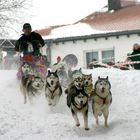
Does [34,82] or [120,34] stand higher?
[120,34]

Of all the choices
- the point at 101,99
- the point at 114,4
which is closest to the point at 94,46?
the point at 114,4

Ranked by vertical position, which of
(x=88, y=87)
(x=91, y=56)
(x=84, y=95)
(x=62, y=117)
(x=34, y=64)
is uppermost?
(x=91, y=56)

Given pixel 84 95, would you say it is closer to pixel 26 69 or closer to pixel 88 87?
pixel 88 87

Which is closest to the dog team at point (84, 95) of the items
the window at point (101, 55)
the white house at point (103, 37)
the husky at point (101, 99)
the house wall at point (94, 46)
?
the husky at point (101, 99)

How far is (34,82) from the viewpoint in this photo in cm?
1387

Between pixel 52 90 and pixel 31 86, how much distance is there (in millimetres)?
1066

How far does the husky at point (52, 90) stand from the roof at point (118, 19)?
14.7 meters

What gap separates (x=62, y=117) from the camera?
→ 12430 millimetres

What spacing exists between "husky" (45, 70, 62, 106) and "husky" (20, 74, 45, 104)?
76 centimetres

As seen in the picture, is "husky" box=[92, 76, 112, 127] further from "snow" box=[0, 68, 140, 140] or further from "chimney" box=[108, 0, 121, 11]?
"chimney" box=[108, 0, 121, 11]

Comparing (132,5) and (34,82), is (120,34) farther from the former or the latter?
(34,82)

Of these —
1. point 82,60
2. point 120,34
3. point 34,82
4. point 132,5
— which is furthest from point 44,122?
point 132,5

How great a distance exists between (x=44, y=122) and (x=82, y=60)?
1765 cm

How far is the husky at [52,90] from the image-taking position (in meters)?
13.1
